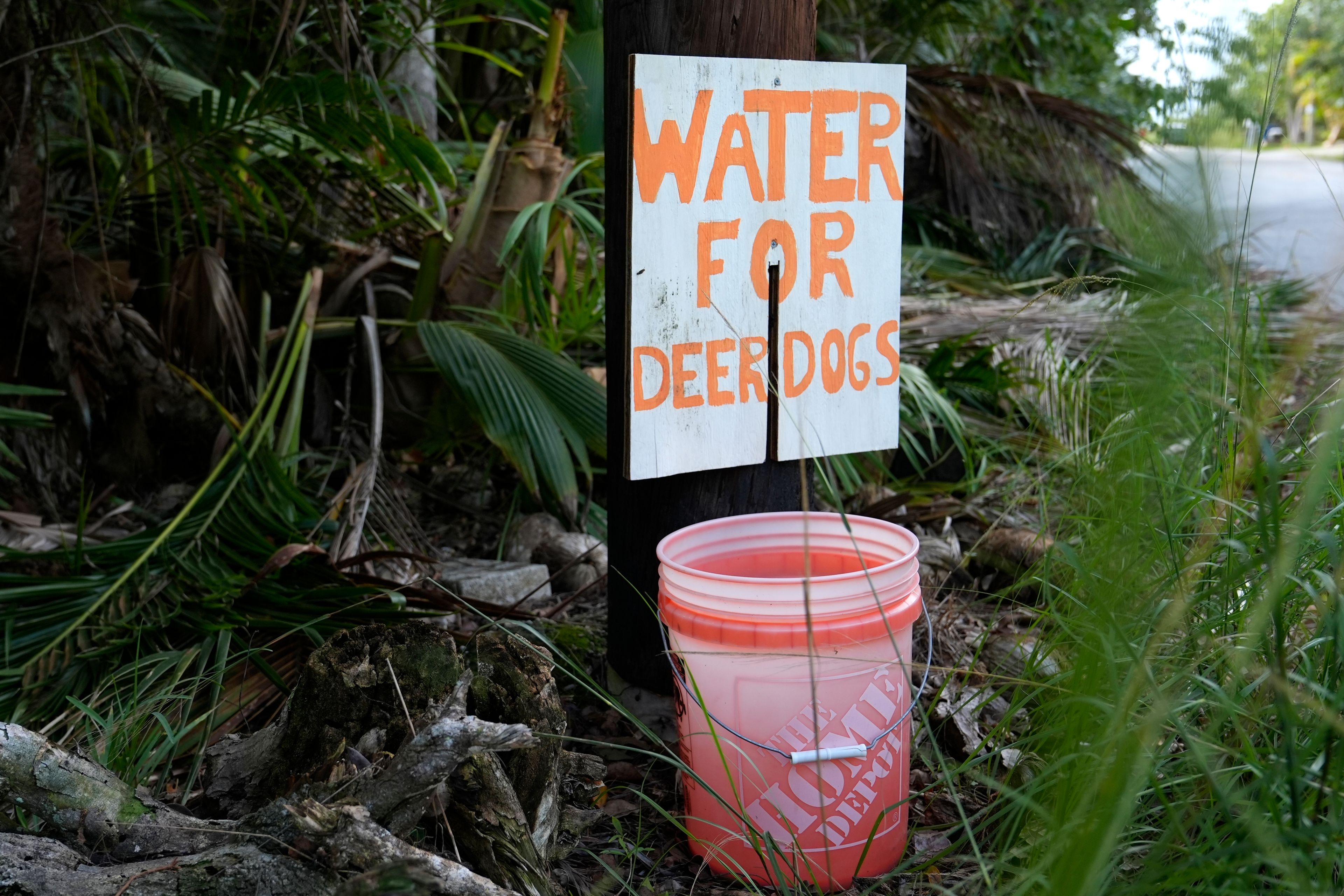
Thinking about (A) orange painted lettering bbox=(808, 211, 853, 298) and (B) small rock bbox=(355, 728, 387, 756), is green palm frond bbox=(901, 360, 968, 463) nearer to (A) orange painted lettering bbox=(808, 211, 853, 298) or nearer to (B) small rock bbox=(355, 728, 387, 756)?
(A) orange painted lettering bbox=(808, 211, 853, 298)

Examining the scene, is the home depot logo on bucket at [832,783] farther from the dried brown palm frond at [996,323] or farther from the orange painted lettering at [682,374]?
the dried brown palm frond at [996,323]

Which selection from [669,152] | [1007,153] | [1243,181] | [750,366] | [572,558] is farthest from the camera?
[1007,153]

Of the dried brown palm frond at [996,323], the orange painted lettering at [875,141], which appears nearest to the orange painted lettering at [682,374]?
the orange painted lettering at [875,141]

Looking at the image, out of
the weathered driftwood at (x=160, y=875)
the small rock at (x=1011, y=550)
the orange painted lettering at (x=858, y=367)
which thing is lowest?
the small rock at (x=1011, y=550)

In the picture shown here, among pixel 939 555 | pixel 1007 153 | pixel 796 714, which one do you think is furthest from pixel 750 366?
pixel 1007 153

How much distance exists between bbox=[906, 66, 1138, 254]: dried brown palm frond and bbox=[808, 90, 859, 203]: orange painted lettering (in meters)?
2.48

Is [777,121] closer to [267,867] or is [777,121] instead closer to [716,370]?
[716,370]

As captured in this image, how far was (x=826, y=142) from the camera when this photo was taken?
1566 millimetres

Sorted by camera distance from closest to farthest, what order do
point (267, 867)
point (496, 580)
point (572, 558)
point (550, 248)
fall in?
point (267, 867) < point (496, 580) < point (572, 558) < point (550, 248)

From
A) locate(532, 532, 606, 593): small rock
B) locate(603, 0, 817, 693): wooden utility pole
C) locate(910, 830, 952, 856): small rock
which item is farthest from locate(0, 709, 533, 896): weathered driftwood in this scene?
locate(532, 532, 606, 593): small rock

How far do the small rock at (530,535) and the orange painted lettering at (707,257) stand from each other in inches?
35.4

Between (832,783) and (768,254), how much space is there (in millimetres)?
728

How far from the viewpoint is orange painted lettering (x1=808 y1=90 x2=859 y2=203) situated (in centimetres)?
156

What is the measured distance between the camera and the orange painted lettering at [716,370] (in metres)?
1.53
